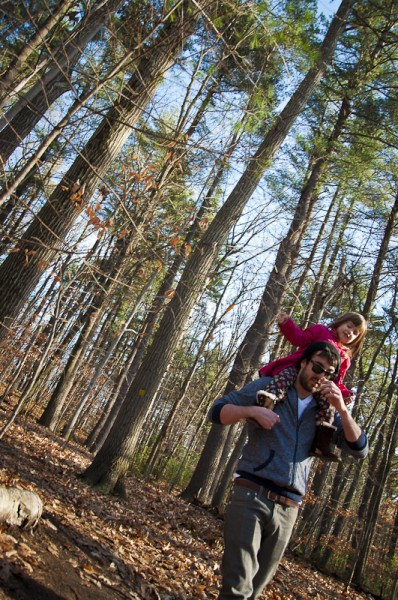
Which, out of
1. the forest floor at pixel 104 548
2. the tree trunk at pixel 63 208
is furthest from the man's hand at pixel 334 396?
the tree trunk at pixel 63 208

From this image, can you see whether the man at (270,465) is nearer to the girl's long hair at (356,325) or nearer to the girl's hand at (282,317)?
the girl's long hair at (356,325)

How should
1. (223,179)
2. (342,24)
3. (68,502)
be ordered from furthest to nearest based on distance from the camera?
(223,179)
(342,24)
(68,502)

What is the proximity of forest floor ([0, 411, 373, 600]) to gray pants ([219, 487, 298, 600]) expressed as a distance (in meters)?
1.43

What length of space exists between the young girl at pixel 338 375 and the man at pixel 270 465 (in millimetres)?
55

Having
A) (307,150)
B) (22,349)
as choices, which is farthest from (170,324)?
(22,349)

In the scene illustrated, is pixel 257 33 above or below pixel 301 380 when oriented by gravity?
above

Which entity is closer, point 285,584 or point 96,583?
point 96,583

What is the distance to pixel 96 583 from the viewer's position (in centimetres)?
362

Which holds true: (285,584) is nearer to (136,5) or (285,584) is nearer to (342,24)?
(136,5)

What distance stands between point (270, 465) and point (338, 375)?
79 cm

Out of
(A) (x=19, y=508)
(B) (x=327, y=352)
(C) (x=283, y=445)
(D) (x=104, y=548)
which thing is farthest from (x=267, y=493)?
(D) (x=104, y=548)

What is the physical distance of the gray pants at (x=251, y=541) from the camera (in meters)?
2.24

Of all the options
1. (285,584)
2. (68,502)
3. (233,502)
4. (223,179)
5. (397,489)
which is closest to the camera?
(233,502)

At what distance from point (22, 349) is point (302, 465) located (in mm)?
14254
